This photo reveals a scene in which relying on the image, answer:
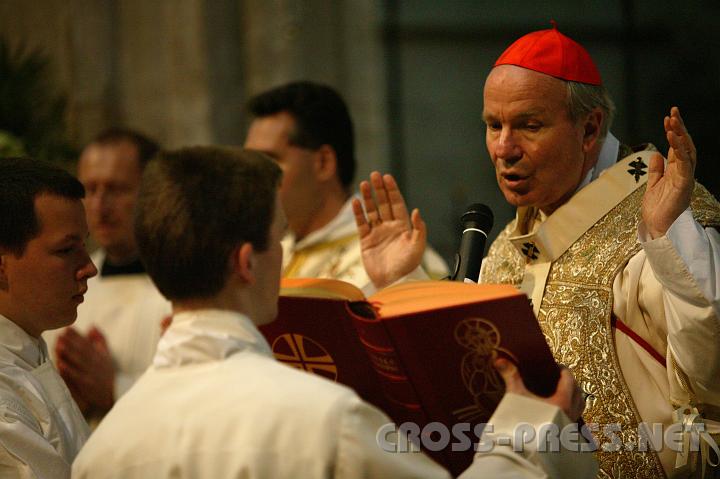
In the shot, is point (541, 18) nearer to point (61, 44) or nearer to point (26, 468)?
point (61, 44)

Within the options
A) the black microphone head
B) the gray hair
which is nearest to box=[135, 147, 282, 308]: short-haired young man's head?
the black microphone head

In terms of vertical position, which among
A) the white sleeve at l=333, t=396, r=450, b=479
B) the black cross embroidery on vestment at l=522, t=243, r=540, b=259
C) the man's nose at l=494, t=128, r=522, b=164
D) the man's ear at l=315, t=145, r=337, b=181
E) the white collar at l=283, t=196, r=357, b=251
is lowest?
the white collar at l=283, t=196, r=357, b=251

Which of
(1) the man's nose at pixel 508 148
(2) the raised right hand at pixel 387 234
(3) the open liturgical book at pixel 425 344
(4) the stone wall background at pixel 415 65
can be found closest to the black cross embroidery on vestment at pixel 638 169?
(1) the man's nose at pixel 508 148

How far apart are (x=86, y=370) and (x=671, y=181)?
2.99m

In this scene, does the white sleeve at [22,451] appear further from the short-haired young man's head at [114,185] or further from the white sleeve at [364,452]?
the short-haired young man's head at [114,185]

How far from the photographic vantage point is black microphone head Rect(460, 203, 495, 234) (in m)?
3.42

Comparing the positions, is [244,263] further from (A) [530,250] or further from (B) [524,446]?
(A) [530,250]

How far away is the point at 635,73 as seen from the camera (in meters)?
7.95

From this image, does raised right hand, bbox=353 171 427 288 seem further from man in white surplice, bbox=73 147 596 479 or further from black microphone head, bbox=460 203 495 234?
man in white surplice, bbox=73 147 596 479

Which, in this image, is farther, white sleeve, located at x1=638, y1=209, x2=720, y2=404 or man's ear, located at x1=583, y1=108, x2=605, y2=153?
man's ear, located at x1=583, y1=108, x2=605, y2=153

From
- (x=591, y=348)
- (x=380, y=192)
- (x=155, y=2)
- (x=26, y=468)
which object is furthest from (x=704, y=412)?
(x=155, y=2)

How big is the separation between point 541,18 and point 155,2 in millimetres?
2747

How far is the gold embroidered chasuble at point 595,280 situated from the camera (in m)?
3.40

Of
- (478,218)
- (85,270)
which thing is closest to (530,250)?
(478,218)
